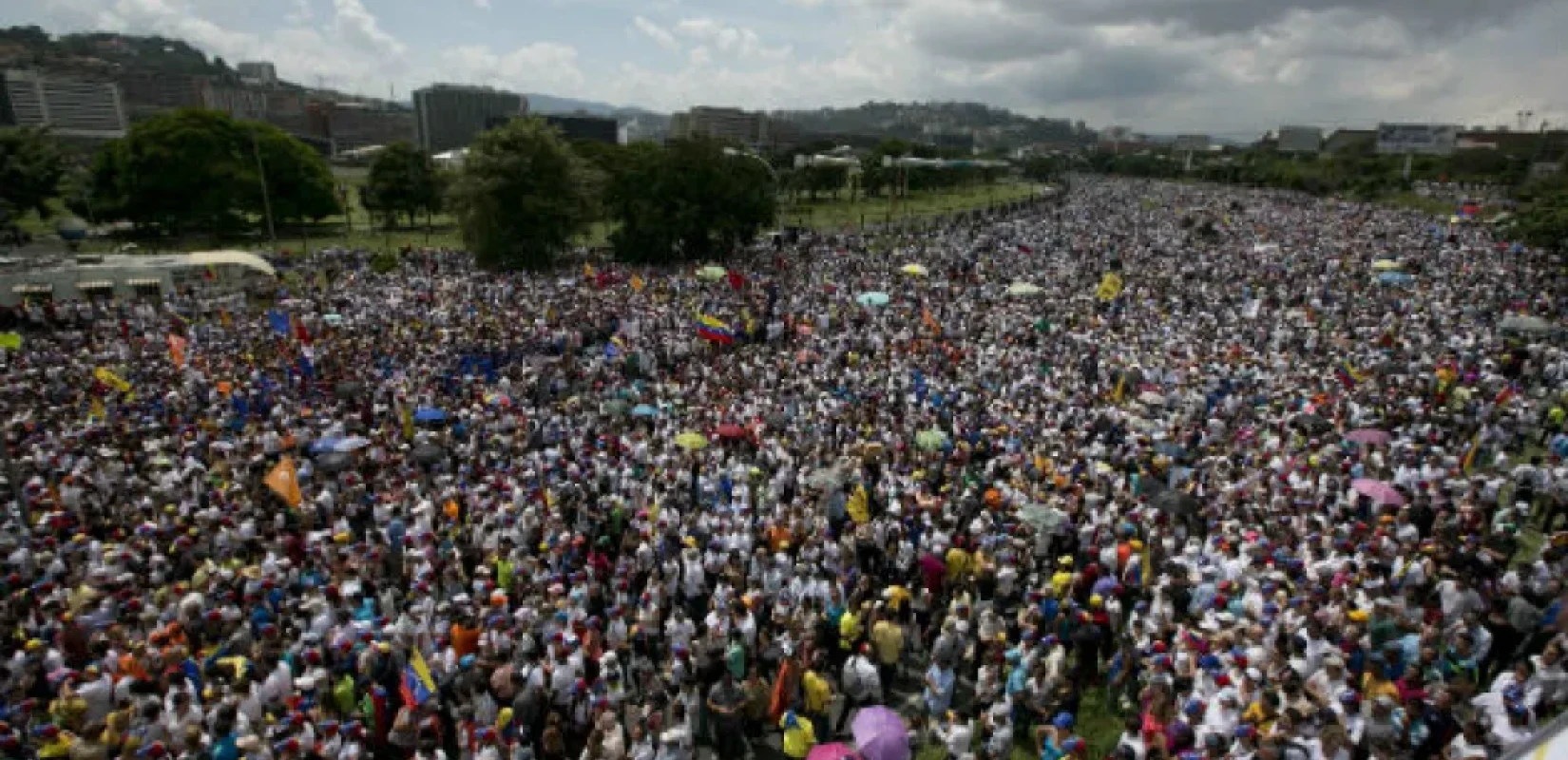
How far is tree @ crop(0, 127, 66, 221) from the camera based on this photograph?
4153 centimetres

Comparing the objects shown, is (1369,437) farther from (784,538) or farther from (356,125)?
(356,125)

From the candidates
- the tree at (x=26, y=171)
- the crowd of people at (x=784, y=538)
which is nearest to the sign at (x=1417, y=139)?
the crowd of people at (x=784, y=538)

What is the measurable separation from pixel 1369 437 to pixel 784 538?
966cm

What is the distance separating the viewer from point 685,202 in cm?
3509

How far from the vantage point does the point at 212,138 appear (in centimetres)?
4431

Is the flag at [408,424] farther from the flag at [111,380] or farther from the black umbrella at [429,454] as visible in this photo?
the flag at [111,380]

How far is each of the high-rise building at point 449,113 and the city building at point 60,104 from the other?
47198mm

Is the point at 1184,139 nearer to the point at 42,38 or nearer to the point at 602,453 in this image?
the point at 602,453

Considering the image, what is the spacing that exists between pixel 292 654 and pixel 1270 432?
15.4 metres

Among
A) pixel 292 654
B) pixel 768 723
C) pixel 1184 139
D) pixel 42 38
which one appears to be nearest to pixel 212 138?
pixel 292 654

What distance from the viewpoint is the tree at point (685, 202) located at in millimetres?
35031

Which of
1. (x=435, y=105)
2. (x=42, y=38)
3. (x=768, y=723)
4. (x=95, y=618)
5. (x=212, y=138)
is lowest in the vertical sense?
(x=768, y=723)

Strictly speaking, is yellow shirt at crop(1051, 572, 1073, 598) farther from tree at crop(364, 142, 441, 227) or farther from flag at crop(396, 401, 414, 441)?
tree at crop(364, 142, 441, 227)

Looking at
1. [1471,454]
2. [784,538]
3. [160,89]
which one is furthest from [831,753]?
[160,89]
